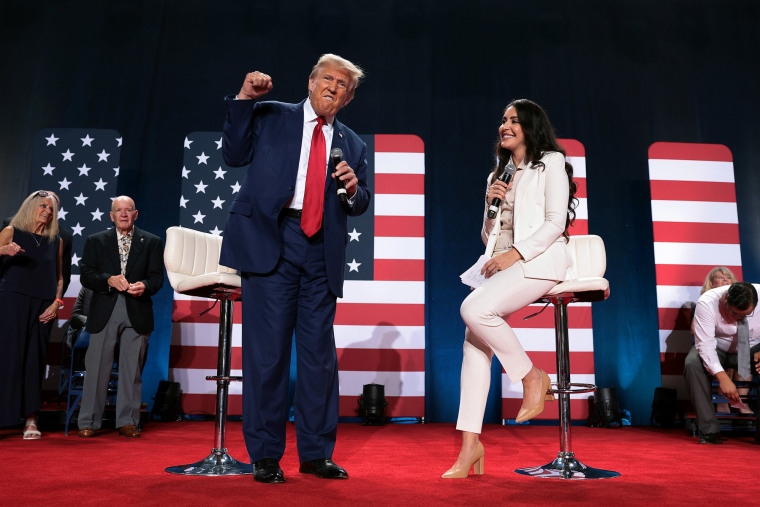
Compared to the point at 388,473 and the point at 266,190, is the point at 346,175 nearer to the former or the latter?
the point at 266,190

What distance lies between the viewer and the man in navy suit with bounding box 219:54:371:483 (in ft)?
7.77

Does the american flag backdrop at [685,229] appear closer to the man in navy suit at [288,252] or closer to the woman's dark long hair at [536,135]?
the woman's dark long hair at [536,135]

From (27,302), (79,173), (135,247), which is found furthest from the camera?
(79,173)

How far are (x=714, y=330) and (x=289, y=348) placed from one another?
3.11 m

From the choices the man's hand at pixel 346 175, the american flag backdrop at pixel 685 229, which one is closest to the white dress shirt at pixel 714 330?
the american flag backdrop at pixel 685 229

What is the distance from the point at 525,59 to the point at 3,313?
454 centimetres

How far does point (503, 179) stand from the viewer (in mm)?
2664

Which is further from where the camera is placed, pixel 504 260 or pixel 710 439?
pixel 710 439

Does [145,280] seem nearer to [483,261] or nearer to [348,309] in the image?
[348,309]

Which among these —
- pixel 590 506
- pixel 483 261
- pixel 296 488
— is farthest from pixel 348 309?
pixel 590 506

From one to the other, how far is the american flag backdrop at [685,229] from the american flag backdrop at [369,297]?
1932 mm

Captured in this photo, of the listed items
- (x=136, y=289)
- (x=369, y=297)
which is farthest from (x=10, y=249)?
(x=369, y=297)

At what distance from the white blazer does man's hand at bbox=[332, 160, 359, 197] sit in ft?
2.07

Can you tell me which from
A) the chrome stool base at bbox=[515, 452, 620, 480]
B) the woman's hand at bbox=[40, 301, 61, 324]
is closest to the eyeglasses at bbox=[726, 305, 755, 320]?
the chrome stool base at bbox=[515, 452, 620, 480]
